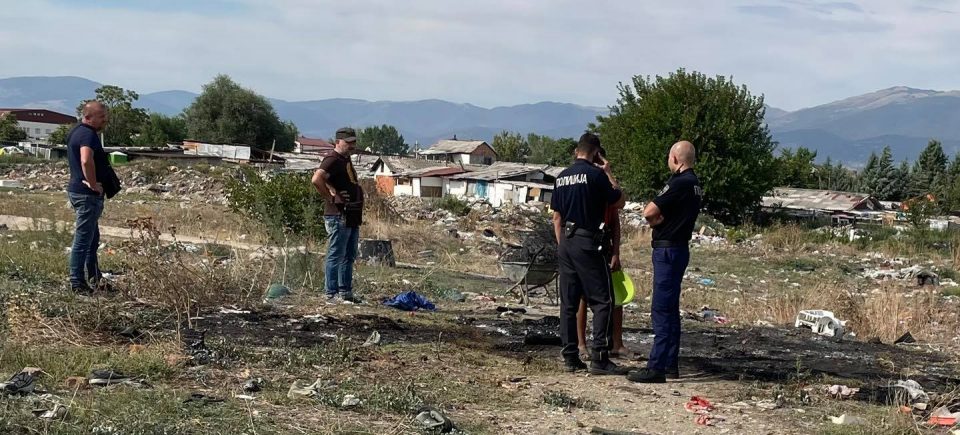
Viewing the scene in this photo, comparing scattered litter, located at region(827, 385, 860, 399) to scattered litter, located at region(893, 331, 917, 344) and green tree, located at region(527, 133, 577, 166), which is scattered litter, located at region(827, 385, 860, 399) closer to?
scattered litter, located at region(893, 331, 917, 344)

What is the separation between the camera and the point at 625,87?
1748 inches

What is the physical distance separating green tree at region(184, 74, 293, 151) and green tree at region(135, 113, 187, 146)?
10.9 ft

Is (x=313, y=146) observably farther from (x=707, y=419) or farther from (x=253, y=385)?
(x=707, y=419)

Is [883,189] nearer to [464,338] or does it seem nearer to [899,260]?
[899,260]

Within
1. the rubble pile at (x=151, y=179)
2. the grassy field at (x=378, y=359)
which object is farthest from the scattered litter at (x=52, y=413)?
the rubble pile at (x=151, y=179)

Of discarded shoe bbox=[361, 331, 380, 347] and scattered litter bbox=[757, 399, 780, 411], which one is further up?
discarded shoe bbox=[361, 331, 380, 347]

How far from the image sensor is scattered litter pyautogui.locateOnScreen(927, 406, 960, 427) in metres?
5.09

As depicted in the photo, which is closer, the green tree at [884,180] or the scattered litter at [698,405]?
the scattered litter at [698,405]

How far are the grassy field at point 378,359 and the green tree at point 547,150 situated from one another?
3180 inches

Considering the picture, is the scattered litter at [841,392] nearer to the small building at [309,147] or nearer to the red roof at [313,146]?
the small building at [309,147]

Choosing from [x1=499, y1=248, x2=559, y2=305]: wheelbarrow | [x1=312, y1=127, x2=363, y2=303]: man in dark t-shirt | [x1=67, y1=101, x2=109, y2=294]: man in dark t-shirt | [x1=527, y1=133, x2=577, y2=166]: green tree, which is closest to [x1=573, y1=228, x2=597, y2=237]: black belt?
[x1=312, y1=127, x2=363, y2=303]: man in dark t-shirt

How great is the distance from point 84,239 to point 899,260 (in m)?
21.8

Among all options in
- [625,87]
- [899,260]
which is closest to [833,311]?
[899,260]

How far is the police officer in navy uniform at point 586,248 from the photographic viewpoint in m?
6.14
